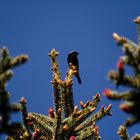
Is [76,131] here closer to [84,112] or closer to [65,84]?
[84,112]

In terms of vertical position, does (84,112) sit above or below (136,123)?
above

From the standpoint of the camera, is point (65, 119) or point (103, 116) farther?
point (103, 116)

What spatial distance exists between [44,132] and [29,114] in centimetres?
63

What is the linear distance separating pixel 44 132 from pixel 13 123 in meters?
3.56

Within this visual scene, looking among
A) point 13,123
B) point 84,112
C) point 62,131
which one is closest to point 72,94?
point 84,112

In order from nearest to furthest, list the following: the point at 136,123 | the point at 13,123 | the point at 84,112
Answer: the point at 136,123 < the point at 13,123 < the point at 84,112

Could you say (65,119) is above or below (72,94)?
below

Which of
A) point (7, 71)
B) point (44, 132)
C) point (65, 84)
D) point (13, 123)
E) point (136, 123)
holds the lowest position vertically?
point (136, 123)

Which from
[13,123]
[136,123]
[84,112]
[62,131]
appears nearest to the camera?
[136,123]

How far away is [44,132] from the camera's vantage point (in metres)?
9.41

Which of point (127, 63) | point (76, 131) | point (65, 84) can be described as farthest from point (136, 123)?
point (76, 131)

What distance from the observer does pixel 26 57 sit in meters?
5.64

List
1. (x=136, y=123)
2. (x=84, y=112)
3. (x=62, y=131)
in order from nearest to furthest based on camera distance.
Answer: (x=136, y=123), (x=62, y=131), (x=84, y=112)

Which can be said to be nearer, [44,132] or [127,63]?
[127,63]
